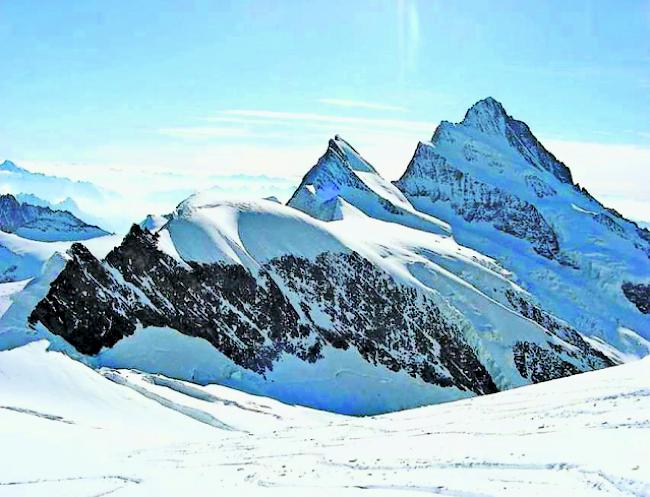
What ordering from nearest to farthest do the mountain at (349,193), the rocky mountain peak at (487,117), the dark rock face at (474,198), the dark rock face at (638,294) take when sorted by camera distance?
1. the mountain at (349,193)
2. the dark rock face at (638,294)
3. the dark rock face at (474,198)
4. the rocky mountain peak at (487,117)

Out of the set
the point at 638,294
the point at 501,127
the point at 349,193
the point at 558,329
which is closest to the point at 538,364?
the point at 558,329

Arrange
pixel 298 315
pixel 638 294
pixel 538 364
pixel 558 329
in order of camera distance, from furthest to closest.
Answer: pixel 638 294, pixel 558 329, pixel 538 364, pixel 298 315

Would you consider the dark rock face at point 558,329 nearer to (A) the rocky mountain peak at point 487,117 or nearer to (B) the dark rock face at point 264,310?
(B) the dark rock face at point 264,310

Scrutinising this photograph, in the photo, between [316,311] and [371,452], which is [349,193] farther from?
[371,452]

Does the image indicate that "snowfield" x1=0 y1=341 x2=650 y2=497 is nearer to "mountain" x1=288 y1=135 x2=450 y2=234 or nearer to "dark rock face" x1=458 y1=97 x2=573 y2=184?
"mountain" x1=288 y1=135 x2=450 y2=234

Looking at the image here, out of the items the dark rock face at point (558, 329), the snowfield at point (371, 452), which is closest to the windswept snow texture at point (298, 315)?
the dark rock face at point (558, 329)

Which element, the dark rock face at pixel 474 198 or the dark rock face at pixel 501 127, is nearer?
the dark rock face at pixel 474 198

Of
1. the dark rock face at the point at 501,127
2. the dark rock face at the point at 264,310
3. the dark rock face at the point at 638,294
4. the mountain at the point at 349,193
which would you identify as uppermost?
the dark rock face at the point at 501,127
